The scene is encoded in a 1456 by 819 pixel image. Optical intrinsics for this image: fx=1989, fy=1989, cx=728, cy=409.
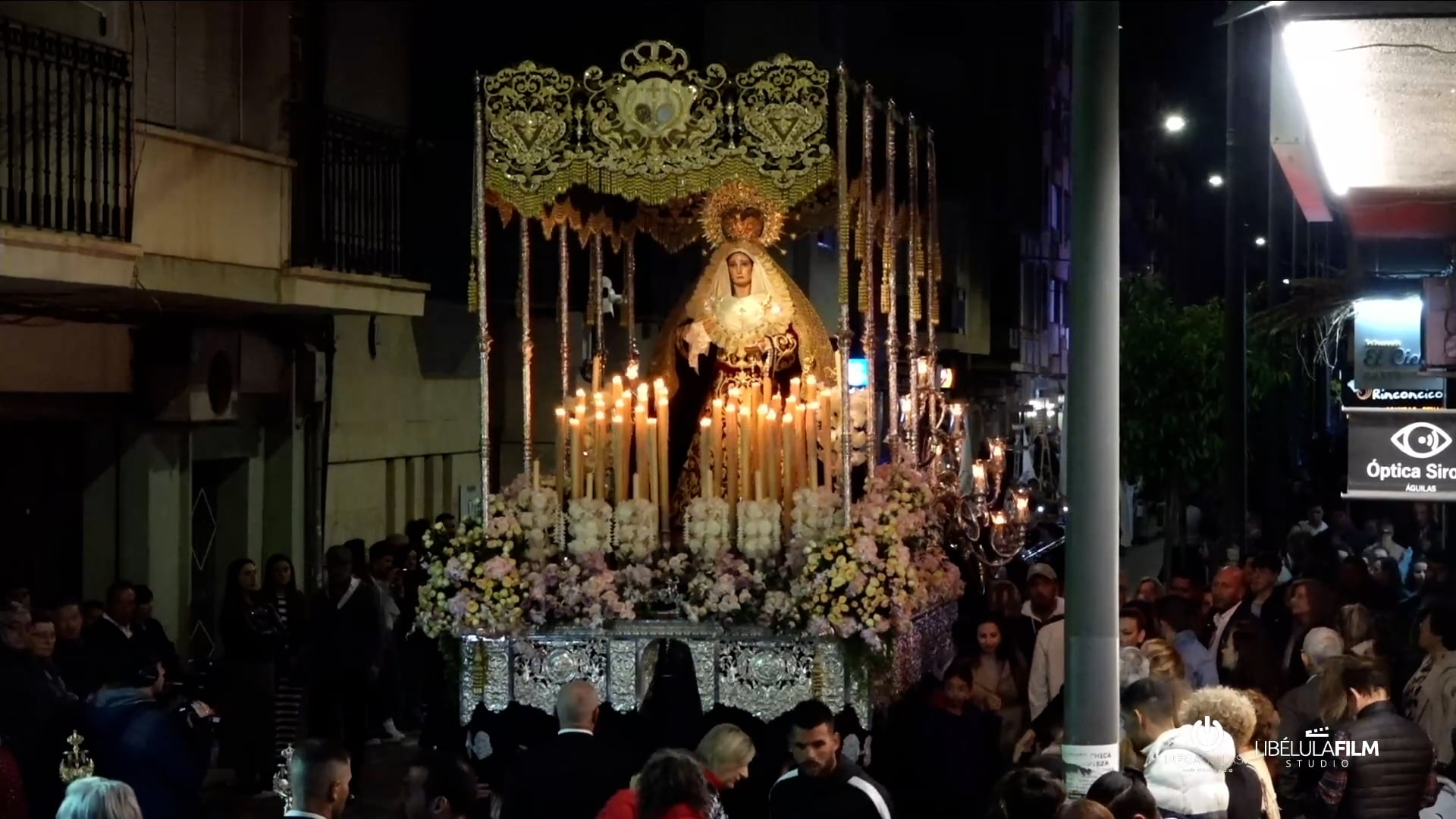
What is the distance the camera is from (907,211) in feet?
44.1

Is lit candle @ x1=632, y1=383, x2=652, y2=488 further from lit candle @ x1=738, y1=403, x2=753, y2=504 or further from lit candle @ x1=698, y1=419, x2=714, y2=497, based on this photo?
lit candle @ x1=738, y1=403, x2=753, y2=504

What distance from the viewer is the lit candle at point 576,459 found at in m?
11.5

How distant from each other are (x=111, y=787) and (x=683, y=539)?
16.7ft

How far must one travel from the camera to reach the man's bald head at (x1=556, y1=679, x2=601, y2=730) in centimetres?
826

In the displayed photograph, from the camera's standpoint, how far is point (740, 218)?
12391 mm

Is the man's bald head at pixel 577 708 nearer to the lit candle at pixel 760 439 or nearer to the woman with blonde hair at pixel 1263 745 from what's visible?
the woman with blonde hair at pixel 1263 745

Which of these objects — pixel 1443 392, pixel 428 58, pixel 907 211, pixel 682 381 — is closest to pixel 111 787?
pixel 682 381

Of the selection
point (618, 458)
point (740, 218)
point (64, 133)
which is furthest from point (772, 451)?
point (64, 133)

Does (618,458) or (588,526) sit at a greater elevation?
(618,458)

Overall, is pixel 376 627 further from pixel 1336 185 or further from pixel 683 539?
pixel 1336 185

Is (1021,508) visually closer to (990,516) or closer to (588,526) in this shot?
(990,516)

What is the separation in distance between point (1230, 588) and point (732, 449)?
9.93 feet

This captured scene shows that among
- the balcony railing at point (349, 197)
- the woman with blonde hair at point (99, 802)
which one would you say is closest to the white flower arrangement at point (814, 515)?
the woman with blonde hair at point (99, 802)

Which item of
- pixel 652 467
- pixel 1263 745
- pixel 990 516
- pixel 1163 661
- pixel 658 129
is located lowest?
pixel 1263 745
